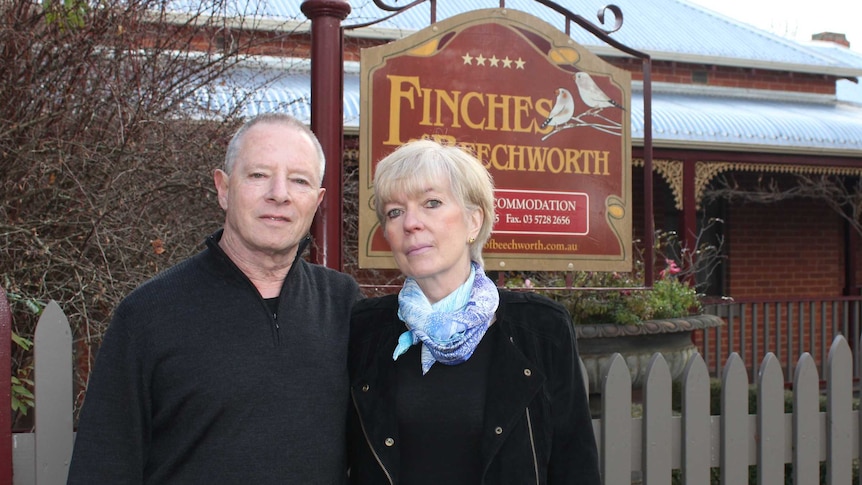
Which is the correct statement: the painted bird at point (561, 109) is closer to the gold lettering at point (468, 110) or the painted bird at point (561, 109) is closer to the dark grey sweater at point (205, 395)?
the gold lettering at point (468, 110)

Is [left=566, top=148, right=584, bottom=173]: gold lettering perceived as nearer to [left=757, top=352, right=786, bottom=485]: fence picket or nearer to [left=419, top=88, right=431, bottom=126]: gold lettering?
[left=419, top=88, right=431, bottom=126]: gold lettering

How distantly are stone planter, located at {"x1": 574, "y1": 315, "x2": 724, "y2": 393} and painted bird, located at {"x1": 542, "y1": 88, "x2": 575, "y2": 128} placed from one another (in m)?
1.64

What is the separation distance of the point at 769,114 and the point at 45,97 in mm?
9033

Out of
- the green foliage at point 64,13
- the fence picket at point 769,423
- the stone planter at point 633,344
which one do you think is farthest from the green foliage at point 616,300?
the green foliage at point 64,13

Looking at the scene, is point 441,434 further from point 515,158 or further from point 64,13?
point 64,13

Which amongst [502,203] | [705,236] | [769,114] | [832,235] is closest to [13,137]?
[502,203]

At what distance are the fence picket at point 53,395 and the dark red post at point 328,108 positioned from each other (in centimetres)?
113

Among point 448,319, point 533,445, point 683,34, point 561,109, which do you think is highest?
point 683,34

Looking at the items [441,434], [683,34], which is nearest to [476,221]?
[441,434]

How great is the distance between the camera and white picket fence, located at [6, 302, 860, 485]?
10.8ft

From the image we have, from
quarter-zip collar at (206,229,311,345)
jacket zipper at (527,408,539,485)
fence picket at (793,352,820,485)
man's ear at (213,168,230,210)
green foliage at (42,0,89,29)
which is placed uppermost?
green foliage at (42,0,89,29)

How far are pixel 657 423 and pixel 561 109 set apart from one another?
1.60m

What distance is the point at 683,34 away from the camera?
12.7 metres

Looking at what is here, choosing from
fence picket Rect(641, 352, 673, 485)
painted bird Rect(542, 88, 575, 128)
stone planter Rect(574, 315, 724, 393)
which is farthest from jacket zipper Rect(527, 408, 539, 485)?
stone planter Rect(574, 315, 724, 393)
